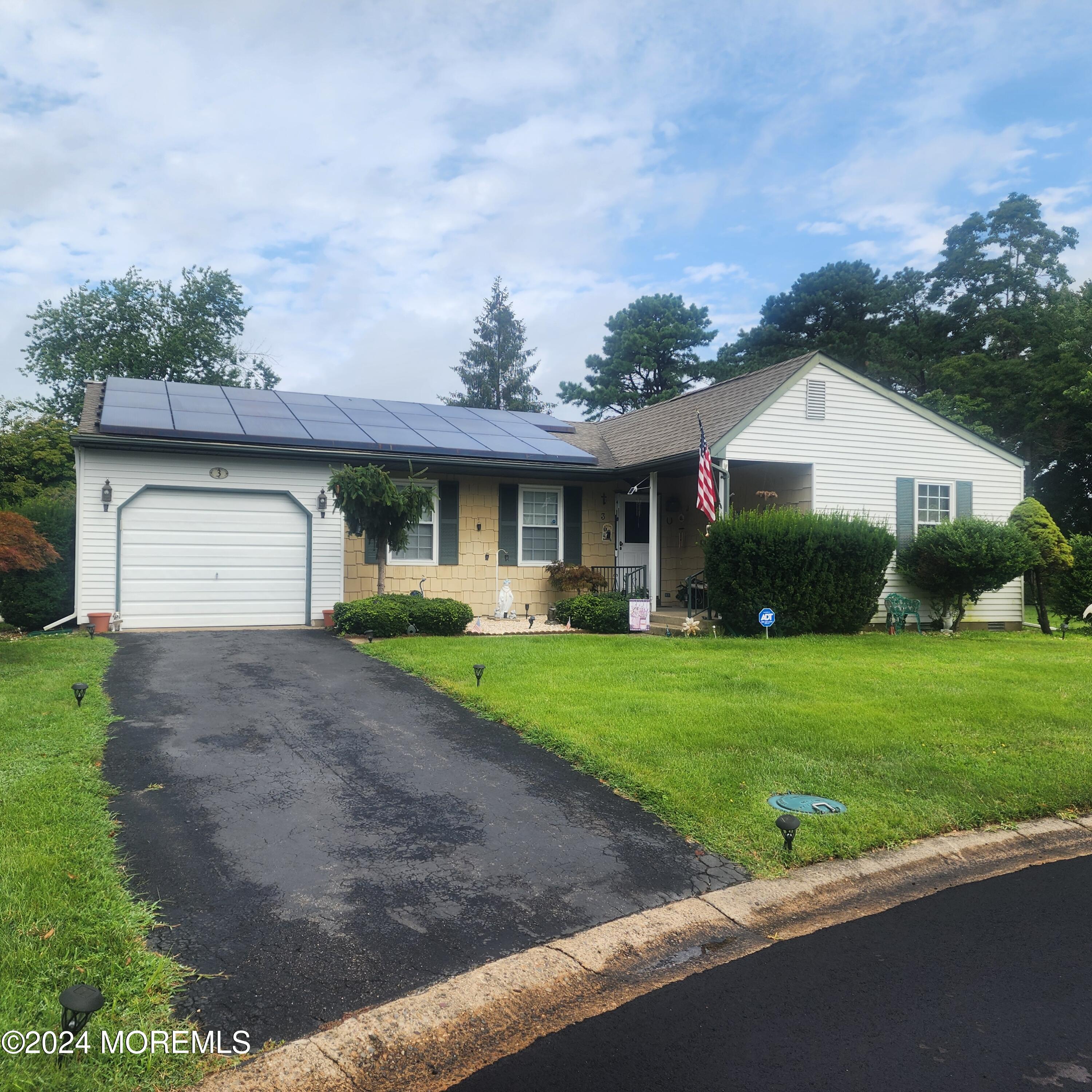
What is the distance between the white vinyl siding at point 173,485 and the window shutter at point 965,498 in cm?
1193

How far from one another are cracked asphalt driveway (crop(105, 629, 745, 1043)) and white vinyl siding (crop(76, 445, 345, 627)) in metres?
5.62

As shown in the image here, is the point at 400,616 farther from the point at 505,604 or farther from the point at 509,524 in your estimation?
the point at 509,524

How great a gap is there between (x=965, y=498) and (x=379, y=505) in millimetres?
11502

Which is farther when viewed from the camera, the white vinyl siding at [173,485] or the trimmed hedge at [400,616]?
the white vinyl siding at [173,485]

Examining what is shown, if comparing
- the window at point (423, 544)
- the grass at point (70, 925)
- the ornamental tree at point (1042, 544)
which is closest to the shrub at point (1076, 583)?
the ornamental tree at point (1042, 544)

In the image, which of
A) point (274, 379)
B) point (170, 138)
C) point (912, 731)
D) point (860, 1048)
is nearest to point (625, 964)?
point (860, 1048)

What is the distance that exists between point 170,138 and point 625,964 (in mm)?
18225

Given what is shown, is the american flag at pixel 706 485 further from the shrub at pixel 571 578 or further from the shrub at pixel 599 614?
the shrub at pixel 571 578

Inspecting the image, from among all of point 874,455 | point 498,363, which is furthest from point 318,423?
point 498,363

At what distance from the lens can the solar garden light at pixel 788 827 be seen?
4059 mm

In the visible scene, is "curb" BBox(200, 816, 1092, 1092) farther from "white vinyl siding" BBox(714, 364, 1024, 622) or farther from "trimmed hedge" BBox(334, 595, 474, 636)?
"white vinyl siding" BBox(714, 364, 1024, 622)

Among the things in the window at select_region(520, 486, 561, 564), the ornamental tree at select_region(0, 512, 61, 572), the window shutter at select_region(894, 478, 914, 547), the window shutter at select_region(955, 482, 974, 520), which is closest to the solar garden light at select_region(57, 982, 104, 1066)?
the ornamental tree at select_region(0, 512, 61, 572)

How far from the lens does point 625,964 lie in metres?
3.22

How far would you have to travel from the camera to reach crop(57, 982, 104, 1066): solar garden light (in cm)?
237
